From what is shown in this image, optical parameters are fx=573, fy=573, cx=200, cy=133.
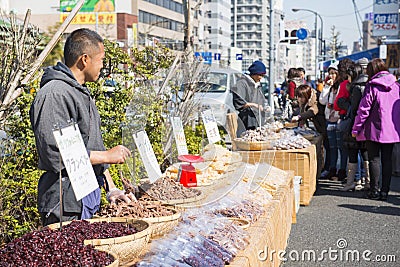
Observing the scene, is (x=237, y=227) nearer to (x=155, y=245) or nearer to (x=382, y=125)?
(x=155, y=245)

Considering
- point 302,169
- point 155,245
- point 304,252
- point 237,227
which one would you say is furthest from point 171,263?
point 302,169

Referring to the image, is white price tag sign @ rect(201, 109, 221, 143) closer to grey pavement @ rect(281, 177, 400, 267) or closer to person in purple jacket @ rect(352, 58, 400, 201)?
grey pavement @ rect(281, 177, 400, 267)

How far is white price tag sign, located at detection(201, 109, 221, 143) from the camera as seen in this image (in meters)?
4.39

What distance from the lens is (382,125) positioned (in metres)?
7.14

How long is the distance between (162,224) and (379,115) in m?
4.94

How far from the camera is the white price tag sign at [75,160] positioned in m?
2.47

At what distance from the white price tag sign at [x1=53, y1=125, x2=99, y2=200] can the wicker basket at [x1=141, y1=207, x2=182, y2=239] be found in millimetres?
387

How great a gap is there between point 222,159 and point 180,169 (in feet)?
1.55

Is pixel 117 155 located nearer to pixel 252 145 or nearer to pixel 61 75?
pixel 61 75

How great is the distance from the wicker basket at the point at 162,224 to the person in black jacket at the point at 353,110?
513cm

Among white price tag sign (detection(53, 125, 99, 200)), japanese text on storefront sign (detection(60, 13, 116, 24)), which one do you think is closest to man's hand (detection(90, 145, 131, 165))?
white price tag sign (detection(53, 125, 99, 200))

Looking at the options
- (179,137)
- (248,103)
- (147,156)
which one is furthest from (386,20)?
(147,156)

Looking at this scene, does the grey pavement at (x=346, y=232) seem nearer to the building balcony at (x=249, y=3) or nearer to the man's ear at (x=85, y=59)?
the man's ear at (x=85, y=59)

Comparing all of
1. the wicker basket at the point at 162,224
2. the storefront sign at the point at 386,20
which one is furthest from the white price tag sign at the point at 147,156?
the storefront sign at the point at 386,20
